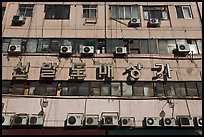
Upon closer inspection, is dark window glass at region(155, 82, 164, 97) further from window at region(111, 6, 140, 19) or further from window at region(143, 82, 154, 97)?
window at region(111, 6, 140, 19)

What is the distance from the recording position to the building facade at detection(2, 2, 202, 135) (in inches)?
440

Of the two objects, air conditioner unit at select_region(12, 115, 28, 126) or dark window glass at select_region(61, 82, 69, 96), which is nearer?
air conditioner unit at select_region(12, 115, 28, 126)

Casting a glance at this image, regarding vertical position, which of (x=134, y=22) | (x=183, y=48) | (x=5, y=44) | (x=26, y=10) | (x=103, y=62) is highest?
(x=26, y=10)

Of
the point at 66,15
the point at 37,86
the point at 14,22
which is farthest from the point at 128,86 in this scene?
the point at 14,22

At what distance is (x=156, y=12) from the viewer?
1412cm

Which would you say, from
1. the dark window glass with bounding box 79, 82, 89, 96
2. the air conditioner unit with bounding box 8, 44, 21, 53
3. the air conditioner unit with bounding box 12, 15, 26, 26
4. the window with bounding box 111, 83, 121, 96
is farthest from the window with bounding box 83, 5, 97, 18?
the window with bounding box 111, 83, 121, 96

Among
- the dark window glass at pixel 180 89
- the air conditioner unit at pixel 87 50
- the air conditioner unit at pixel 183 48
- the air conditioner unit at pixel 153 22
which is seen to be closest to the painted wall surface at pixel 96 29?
the air conditioner unit at pixel 153 22

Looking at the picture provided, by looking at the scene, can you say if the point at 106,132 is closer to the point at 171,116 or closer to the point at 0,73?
the point at 171,116

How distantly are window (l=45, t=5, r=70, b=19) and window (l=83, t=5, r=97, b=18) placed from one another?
2.69ft

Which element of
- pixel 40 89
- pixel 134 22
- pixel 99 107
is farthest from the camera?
pixel 134 22

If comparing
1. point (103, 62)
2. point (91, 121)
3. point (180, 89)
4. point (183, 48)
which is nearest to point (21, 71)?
point (103, 62)

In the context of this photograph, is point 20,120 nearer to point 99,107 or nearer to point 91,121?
point 91,121

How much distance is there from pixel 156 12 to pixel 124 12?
1.55m

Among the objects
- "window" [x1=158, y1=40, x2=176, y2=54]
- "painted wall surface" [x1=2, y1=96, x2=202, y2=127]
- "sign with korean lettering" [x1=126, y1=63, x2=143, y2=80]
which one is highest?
"window" [x1=158, y1=40, x2=176, y2=54]
